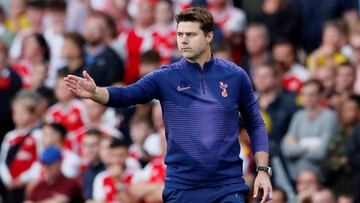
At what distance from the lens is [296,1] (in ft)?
51.3

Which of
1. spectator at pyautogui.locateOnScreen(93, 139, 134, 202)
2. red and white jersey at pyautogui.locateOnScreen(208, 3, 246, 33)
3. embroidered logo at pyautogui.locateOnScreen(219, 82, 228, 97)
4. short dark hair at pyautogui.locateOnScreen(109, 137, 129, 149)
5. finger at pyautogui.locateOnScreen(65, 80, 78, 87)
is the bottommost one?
spectator at pyautogui.locateOnScreen(93, 139, 134, 202)

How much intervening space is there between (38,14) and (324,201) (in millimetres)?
6121

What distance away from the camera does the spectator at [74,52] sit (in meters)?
15.8

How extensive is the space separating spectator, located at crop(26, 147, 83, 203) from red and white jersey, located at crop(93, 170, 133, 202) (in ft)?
1.26

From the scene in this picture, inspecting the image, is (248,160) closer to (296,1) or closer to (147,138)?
(147,138)

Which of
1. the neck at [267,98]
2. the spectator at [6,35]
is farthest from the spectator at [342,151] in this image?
the spectator at [6,35]

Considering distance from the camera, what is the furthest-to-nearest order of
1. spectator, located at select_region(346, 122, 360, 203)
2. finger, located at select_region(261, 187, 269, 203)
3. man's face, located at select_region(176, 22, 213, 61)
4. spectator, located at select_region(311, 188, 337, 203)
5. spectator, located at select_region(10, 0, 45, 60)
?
spectator, located at select_region(10, 0, 45, 60) → spectator, located at select_region(346, 122, 360, 203) → spectator, located at select_region(311, 188, 337, 203) → man's face, located at select_region(176, 22, 213, 61) → finger, located at select_region(261, 187, 269, 203)

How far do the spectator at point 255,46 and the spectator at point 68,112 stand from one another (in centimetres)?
201

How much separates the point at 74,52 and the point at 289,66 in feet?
9.21

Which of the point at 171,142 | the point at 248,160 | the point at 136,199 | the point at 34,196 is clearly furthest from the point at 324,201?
the point at 171,142

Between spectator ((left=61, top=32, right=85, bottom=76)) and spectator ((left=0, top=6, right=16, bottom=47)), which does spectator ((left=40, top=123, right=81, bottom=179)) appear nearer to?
spectator ((left=61, top=32, right=85, bottom=76))

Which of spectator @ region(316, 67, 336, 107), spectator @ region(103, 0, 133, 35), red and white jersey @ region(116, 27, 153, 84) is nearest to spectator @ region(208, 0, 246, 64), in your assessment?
red and white jersey @ region(116, 27, 153, 84)

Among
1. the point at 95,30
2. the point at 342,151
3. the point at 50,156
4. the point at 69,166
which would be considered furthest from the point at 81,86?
the point at 95,30

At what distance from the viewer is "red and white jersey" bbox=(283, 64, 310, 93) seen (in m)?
14.4
